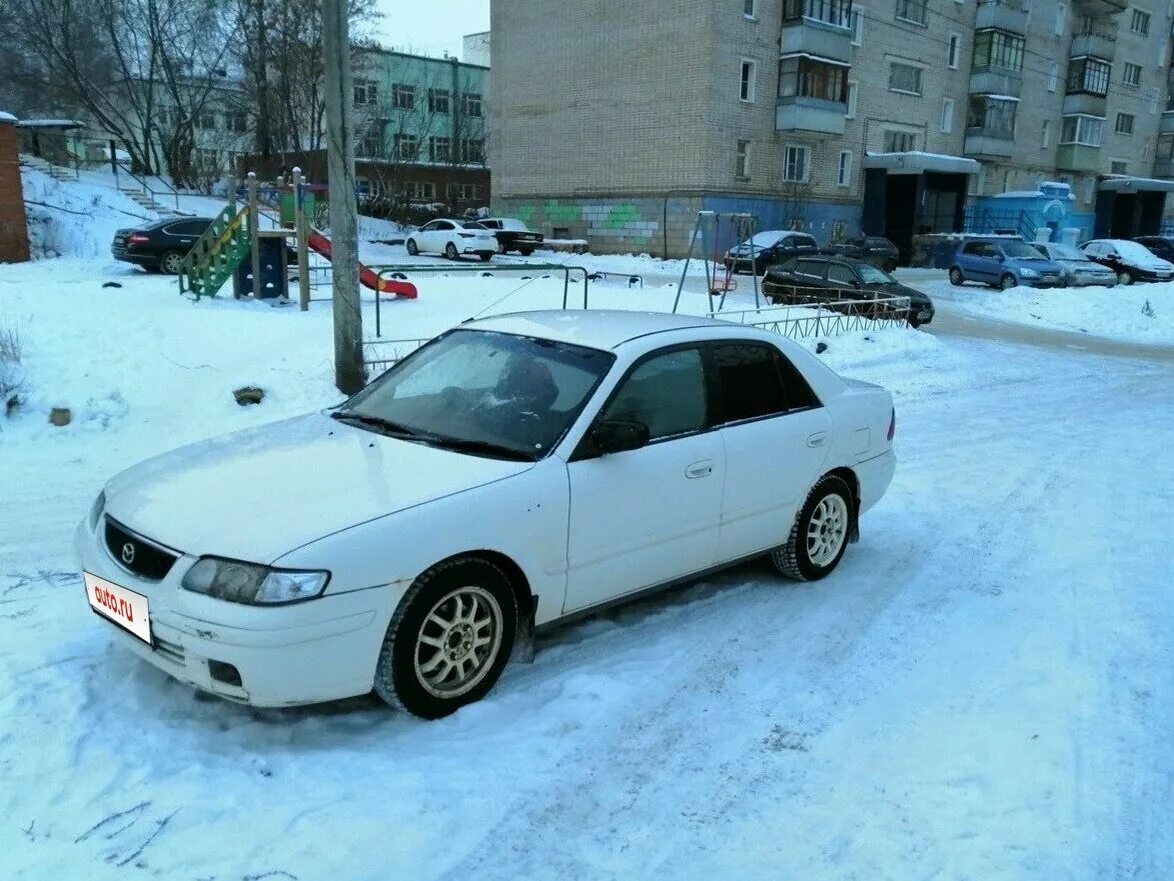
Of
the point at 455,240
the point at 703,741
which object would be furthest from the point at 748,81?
the point at 703,741

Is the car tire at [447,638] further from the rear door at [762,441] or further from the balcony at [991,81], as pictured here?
the balcony at [991,81]

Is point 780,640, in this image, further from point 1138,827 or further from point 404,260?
point 404,260

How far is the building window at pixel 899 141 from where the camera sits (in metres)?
42.9

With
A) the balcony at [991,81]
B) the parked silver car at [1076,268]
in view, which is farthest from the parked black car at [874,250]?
the balcony at [991,81]

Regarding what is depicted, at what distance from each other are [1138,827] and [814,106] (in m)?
37.4

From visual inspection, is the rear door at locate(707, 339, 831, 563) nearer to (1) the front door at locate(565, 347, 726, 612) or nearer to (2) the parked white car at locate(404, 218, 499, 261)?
(1) the front door at locate(565, 347, 726, 612)

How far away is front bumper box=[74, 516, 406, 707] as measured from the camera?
3.25m

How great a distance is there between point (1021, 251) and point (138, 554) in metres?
29.9

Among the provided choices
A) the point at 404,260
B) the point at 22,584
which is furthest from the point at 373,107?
the point at 22,584

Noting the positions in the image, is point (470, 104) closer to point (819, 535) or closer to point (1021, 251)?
point (1021, 251)

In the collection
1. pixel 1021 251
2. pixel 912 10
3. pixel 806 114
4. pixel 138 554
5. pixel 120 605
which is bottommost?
pixel 120 605

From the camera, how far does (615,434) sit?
4156mm

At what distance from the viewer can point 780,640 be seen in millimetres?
4672

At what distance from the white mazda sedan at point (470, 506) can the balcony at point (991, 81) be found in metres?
47.0
